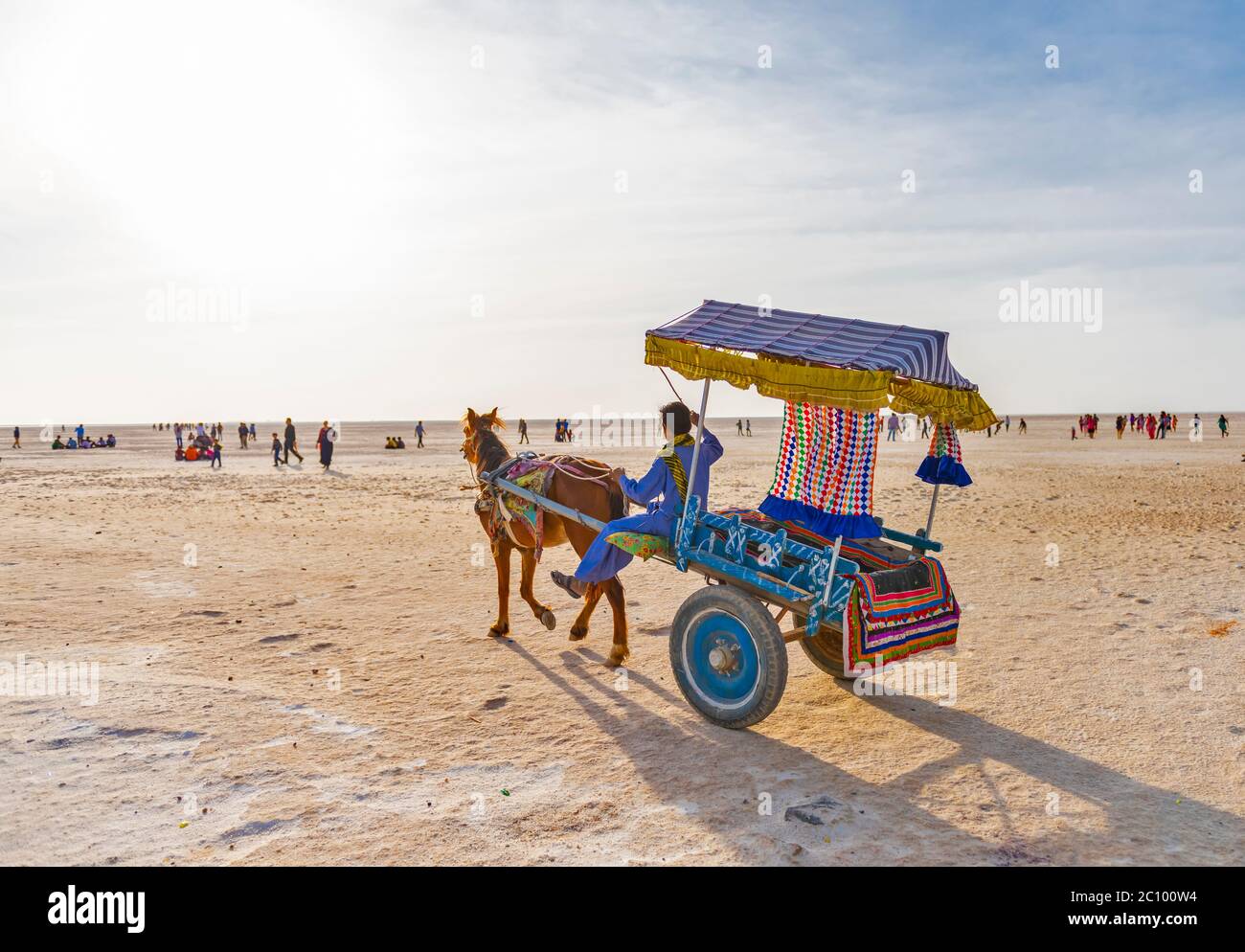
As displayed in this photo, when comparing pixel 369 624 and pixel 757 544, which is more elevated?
pixel 757 544

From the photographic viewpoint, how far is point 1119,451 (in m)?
43.8

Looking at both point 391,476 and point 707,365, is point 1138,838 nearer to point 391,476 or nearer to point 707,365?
point 707,365

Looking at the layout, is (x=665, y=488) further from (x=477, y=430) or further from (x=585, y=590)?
(x=477, y=430)

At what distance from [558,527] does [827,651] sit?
3003 mm

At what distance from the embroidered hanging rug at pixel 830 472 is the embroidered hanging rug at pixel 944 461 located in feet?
3.02

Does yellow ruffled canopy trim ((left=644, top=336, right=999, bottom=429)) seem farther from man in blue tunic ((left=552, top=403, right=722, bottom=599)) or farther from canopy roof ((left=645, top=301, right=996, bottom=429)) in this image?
man in blue tunic ((left=552, top=403, right=722, bottom=599))

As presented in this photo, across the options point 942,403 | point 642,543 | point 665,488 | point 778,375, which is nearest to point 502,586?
point 642,543

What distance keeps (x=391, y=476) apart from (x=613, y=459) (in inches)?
505

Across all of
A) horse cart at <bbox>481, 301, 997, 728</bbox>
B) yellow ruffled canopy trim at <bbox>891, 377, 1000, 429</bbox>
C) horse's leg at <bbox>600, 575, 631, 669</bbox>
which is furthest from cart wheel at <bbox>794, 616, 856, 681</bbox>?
yellow ruffled canopy trim at <bbox>891, 377, 1000, 429</bbox>

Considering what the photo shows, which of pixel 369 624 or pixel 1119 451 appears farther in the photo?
pixel 1119 451

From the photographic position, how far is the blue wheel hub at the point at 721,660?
5961 millimetres

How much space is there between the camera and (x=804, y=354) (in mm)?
5492
